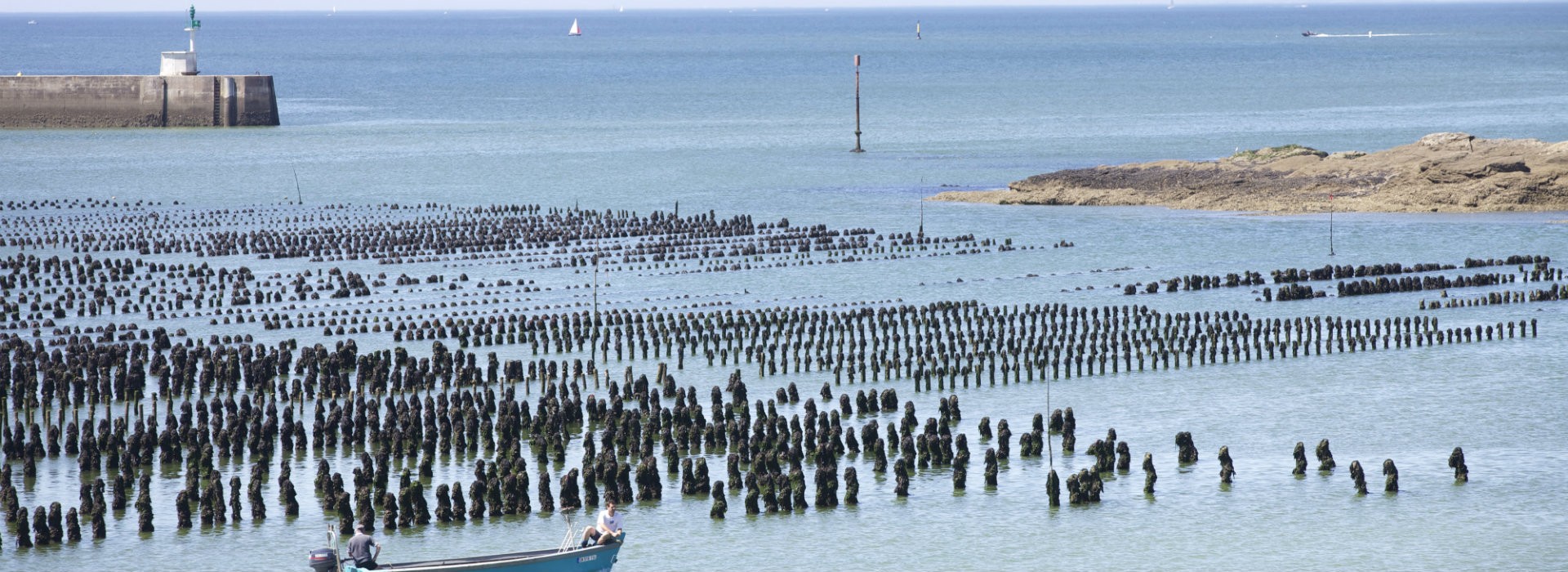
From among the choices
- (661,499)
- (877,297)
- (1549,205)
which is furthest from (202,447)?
(1549,205)

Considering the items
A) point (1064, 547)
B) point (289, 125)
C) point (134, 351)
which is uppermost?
point (289, 125)

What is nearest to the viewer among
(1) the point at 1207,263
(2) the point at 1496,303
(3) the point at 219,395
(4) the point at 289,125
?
(3) the point at 219,395

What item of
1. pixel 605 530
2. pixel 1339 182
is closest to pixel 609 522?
pixel 605 530

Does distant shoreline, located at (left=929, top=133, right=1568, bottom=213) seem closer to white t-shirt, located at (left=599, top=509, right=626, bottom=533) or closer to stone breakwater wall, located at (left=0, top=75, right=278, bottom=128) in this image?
white t-shirt, located at (left=599, top=509, right=626, bottom=533)

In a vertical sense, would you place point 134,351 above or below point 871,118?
below

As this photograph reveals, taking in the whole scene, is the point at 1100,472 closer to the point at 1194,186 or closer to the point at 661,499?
the point at 661,499

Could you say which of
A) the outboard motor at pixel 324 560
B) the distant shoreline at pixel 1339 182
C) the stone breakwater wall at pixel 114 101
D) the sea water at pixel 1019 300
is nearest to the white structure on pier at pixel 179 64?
the stone breakwater wall at pixel 114 101

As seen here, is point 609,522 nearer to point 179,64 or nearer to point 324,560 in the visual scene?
point 324,560
